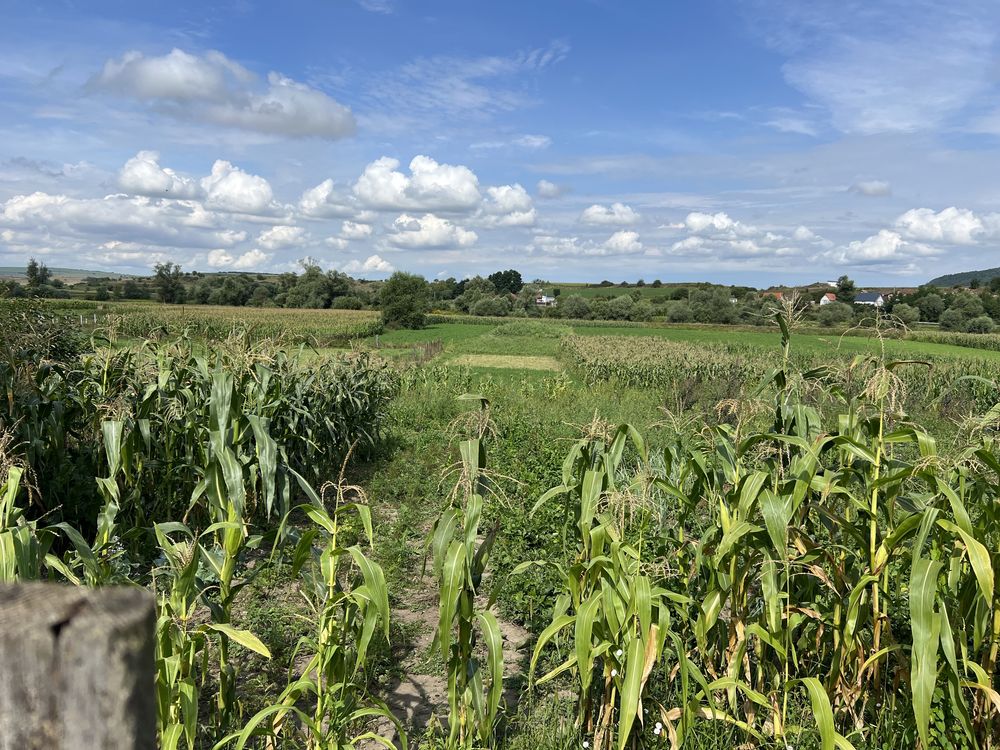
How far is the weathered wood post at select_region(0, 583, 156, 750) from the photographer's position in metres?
0.88

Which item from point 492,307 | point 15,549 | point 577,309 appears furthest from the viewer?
point 577,309

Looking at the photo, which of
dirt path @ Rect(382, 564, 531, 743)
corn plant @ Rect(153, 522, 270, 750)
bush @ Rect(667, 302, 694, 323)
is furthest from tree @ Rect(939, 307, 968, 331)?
corn plant @ Rect(153, 522, 270, 750)

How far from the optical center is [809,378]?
413 centimetres

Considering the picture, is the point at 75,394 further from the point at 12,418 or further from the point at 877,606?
the point at 877,606

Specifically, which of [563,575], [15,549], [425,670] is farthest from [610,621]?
[15,549]

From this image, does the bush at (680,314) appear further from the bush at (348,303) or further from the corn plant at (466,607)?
the corn plant at (466,607)

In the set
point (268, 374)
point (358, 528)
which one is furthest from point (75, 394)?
point (358, 528)

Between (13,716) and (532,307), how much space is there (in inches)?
3275

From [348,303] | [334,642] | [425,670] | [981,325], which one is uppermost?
[348,303]

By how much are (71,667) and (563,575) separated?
3.65 m

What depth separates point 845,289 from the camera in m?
65.1

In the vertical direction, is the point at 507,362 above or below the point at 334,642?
below

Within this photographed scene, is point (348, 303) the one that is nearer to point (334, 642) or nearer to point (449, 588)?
point (334, 642)

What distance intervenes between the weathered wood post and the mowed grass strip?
24965mm
